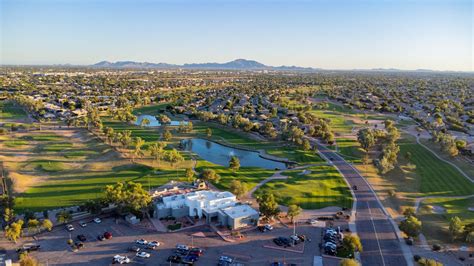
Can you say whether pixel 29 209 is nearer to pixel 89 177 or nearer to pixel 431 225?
pixel 89 177

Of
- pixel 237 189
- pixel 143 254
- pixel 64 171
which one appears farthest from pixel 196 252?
pixel 64 171

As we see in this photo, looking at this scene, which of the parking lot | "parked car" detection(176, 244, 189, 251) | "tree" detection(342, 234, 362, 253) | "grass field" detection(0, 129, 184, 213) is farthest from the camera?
"grass field" detection(0, 129, 184, 213)

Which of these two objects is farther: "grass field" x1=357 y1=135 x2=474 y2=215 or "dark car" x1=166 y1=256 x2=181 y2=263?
"grass field" x1=357 y1=135 x2=474 y2=215

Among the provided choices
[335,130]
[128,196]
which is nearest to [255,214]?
[128,196]

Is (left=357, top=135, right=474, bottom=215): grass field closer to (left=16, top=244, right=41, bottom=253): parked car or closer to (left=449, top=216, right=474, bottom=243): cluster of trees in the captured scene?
(left=449, top=216, right=474, bottom=243): cluster of trees

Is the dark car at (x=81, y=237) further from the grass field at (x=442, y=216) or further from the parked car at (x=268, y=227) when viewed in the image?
the grass field at (x=442, y=216)

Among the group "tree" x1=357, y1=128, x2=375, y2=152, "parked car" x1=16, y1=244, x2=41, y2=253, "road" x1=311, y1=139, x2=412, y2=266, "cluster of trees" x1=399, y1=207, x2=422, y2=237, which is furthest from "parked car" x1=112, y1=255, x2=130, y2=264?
"tree" x1=357, y1=128, x2=375, y2=152

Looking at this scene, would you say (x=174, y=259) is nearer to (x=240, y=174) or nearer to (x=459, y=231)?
(x=240, y=174)
